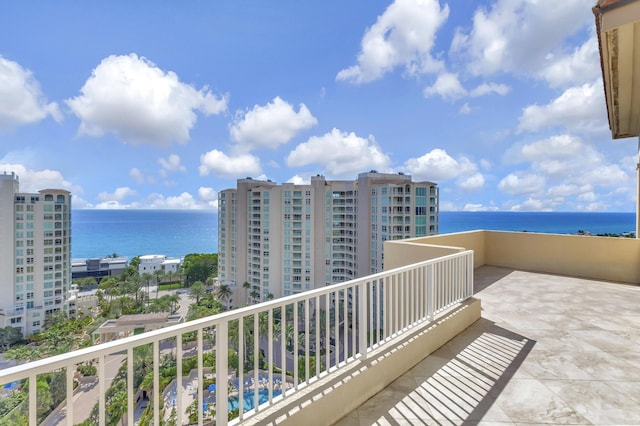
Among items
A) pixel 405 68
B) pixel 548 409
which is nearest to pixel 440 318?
pixel 548 409

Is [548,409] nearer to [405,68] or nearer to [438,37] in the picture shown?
[438,37]

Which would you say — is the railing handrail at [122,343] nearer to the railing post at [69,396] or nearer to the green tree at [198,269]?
the railing post at [69,396]

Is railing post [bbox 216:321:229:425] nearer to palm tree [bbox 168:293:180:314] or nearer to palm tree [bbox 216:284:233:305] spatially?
palm tree [bbox 216:284:233:305]

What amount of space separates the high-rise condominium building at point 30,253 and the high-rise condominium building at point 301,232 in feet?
60.2

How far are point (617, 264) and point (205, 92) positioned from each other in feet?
80.7

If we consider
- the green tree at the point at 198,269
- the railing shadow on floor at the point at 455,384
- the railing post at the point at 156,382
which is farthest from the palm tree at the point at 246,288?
the railing post at the point at 156,382

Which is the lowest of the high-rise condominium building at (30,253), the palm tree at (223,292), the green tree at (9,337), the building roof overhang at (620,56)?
the green tree at (9,337)

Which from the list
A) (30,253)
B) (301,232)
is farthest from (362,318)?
(30,253)

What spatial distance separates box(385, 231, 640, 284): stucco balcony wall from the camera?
575 centimetres

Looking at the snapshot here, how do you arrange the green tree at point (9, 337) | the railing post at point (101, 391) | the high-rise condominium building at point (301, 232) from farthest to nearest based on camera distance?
the high-rise condominium building at point (301, 232) < the green tree at point (9, 337) < the railing post at point (101, 391)

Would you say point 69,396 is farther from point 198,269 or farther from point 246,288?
point 198,269

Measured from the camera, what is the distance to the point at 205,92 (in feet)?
73.0

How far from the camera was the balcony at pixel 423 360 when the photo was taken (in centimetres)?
160

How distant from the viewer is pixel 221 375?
5.51 ft
